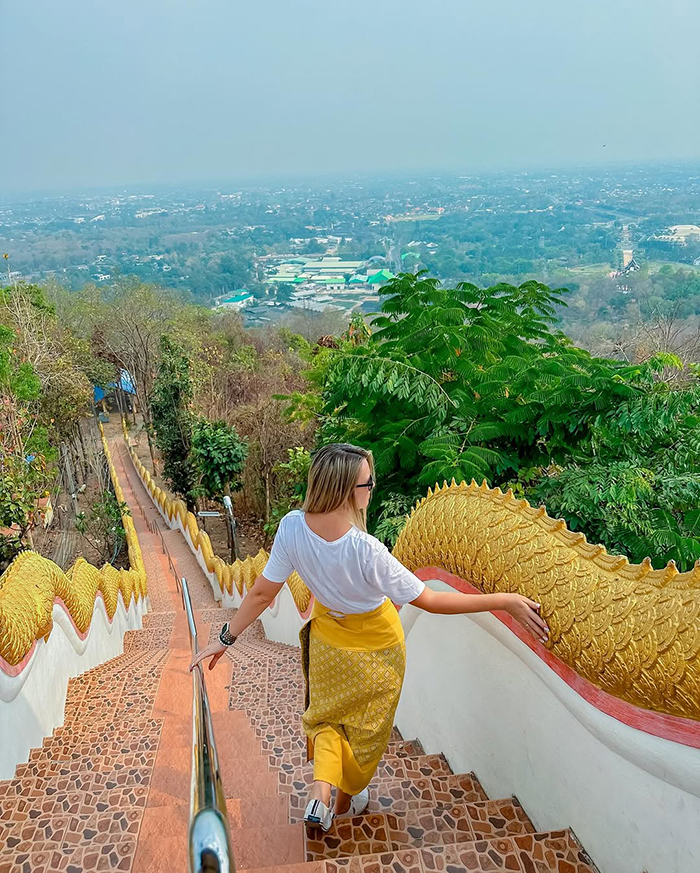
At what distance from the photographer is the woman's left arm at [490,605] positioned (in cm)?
224

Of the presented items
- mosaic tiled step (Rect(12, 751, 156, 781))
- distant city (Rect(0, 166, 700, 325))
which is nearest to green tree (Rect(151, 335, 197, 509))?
distant city (Rect(0, 166, 700, 325))

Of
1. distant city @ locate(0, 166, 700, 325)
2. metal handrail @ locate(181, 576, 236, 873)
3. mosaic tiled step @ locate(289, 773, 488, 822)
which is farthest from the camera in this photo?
distant city @ locate(0, 166, 700, 325)

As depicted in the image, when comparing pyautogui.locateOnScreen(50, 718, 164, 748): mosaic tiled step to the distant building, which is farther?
the distant building

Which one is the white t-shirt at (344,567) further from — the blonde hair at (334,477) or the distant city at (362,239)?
the distant city at (362,239)

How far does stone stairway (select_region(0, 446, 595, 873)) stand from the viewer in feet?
7.13

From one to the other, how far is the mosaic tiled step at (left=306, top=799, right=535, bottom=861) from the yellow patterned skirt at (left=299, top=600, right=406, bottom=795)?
0.16 m

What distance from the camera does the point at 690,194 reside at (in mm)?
43625

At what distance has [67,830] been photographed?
2557mm

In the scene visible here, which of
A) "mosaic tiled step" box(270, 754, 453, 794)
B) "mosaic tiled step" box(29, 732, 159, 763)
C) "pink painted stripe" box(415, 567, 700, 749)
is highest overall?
"pink painted stripe" box(415, 567, 700, 749)

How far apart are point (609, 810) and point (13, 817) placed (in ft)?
7.93

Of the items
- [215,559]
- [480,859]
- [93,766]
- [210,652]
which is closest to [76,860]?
[210,652]

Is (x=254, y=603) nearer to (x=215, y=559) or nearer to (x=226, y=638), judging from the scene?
(x=226, y=638)

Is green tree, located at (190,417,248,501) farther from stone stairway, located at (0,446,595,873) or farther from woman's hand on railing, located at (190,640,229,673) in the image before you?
woman's hand on railing, located at (190,640,229,673)

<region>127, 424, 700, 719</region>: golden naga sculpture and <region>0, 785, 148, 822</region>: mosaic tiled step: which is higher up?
<region>127, 424, 700, 719</region>: golden naga sculpture
